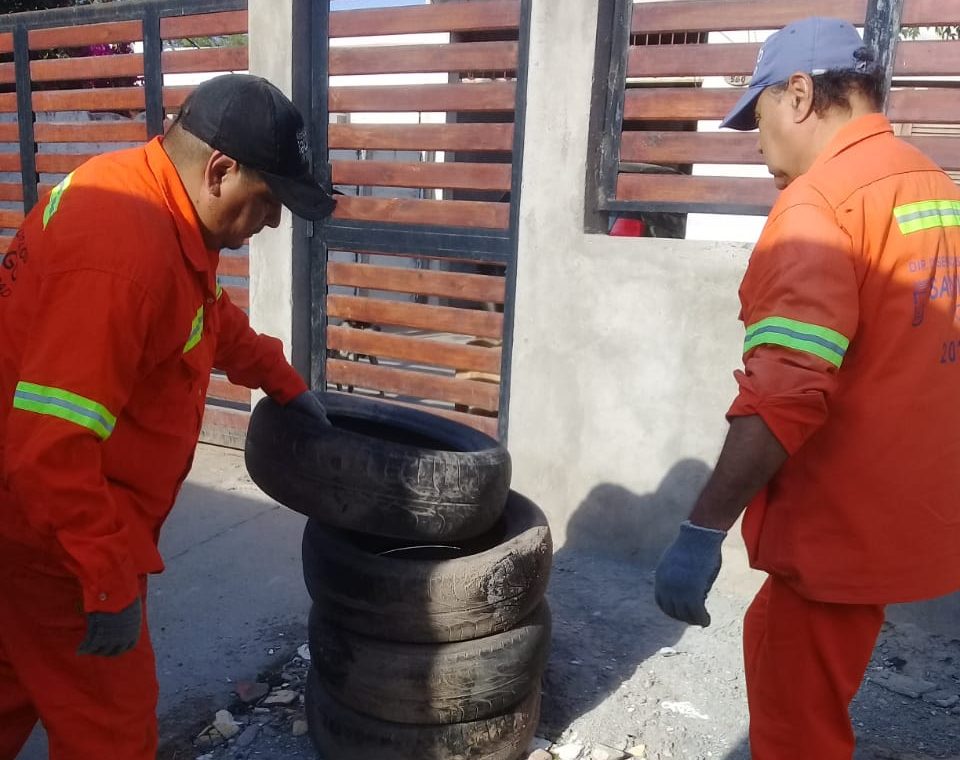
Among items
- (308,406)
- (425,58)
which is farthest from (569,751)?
(425,58)

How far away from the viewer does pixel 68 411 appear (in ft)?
5.54

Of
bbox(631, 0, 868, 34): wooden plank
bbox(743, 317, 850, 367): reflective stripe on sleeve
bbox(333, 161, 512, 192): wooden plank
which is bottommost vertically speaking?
bbox(743, 317, 850, 367): reflective stripe on sleeve

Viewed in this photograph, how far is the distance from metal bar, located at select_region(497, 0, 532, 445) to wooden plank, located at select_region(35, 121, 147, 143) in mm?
3037

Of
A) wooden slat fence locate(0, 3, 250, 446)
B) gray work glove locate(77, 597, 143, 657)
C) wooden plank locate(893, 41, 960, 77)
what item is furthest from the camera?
wooden slat fence locate(0, 3, 250, 446)

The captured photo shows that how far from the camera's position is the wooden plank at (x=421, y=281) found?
4.81m

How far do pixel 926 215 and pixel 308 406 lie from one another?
1956 mm

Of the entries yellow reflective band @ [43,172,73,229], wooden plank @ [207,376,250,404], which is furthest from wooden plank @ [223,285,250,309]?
yellow reflective band @ [43,172,73,229]

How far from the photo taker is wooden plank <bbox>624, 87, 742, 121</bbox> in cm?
404

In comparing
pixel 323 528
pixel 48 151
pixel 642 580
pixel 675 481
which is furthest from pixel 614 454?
pixel 48 151

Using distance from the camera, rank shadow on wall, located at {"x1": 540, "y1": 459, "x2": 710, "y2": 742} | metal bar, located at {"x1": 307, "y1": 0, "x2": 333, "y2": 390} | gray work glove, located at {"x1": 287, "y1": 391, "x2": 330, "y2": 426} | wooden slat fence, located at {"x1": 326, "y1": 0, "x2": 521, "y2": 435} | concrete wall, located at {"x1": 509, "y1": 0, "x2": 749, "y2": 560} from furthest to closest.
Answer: metal bar, located at {"x1": 307, "y1": 0, "x2": 333, "y2": 390} < wooden slat fence, located at {"x1": 326, "y1": 0, "x2": 521, "y2": 435} < concrete wall, located at {"x1": 509, "y1": 0, "x2": 749, "y2": 560} < shadow on wall, located at {"x1": 540, "y1": 459, "x2": 710, "y2": 742} < gray work glove, located at {"x1": 287, "y1": 391, "x2": 330, "y2": 426}

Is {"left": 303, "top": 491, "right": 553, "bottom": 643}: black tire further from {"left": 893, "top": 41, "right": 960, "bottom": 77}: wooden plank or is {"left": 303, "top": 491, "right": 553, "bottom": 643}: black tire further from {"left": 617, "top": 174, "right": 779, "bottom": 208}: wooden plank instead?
{"left": 893, "top": 41, "right": 960, "bottom": 77}: wooden plank

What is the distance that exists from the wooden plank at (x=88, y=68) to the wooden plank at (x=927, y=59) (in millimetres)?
4926

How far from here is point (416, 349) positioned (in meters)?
5.14

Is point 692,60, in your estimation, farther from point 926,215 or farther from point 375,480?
point 375,480
